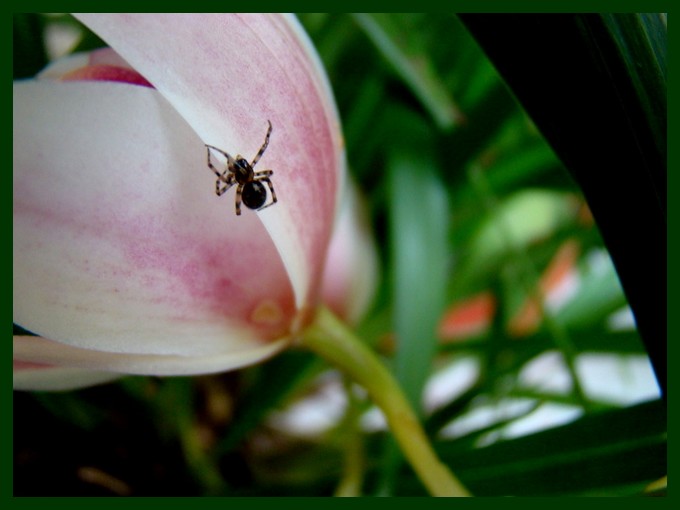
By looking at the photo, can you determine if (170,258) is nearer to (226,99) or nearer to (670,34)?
(226,99)

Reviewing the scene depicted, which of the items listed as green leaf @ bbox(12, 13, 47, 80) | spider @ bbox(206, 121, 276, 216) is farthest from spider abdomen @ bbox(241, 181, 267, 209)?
green leaf @ bbox(12, 13, 47, 80)

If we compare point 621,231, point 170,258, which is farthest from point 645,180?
point 170,258

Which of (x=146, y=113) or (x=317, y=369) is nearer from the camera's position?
(x=146, y=113)

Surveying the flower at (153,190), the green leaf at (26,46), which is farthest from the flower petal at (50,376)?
the green leaf at (26,46)

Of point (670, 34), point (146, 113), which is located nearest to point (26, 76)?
point (146, 113)

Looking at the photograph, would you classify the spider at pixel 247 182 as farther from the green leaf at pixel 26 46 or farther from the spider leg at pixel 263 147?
the green leaf at pixel 26 46

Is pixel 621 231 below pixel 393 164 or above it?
below

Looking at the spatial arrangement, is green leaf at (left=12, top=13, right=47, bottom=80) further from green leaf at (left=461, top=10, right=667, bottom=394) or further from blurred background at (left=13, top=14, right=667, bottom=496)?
green leaf at (left=461, top=10, right=667, bottom=394)

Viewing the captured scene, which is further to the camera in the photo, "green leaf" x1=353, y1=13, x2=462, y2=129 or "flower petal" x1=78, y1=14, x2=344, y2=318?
"green leaf" x1=353, y1=13, x2=462, y2=129
